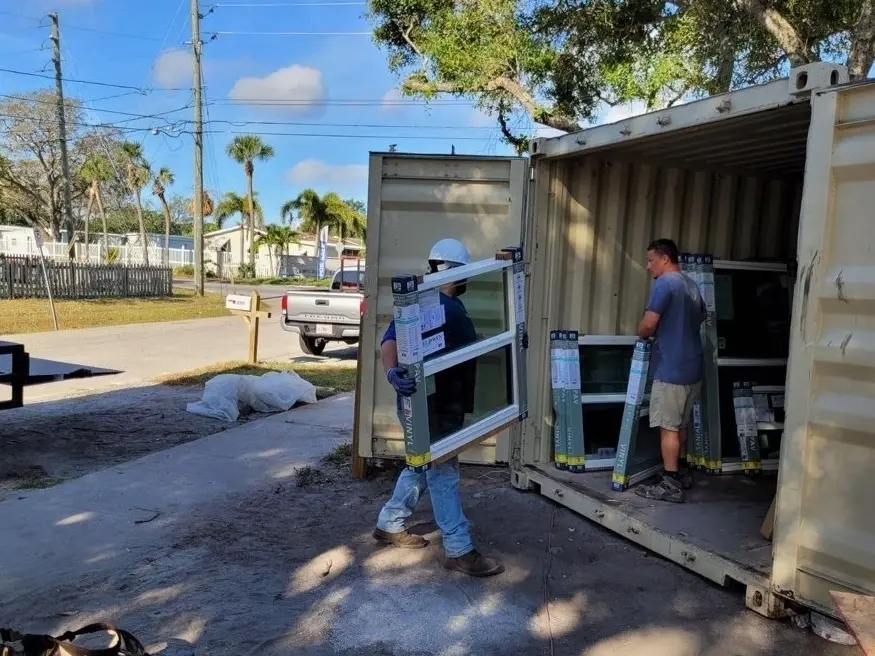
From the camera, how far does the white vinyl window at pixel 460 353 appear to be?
3.46 meters

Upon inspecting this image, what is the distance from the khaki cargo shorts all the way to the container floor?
1.73 feet

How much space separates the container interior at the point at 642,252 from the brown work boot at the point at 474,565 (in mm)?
1183

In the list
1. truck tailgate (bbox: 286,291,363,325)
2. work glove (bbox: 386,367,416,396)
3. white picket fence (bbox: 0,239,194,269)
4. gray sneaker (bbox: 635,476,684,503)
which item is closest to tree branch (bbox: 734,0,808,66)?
gray sneaker (bbox: 635,476,684,503)

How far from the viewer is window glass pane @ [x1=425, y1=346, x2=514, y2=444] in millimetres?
3775

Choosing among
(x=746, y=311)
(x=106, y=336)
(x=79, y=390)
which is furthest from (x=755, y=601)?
(x=106, y=336)

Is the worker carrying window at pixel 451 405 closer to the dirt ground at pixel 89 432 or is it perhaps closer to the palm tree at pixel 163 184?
the dirt ground at pixel 89 432

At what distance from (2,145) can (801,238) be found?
45.6 metres

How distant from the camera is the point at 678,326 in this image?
4.76 metres

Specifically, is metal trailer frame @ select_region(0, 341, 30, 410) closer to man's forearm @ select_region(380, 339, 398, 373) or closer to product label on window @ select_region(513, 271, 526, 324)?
man's forearm @ select_region(380, 339, 398, 373)

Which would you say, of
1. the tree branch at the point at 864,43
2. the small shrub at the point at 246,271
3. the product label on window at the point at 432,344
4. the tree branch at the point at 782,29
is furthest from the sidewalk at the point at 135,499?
the small shrub at the point at 246,271

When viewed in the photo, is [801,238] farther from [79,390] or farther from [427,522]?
[79,390]

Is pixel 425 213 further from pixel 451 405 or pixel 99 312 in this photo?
pixel 99 312

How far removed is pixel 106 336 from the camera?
15.8 metres

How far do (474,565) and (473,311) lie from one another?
155 centimetres
